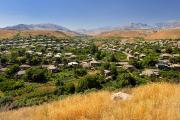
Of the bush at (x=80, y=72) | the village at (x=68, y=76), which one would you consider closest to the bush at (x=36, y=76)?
the village at (x=68, y=76)

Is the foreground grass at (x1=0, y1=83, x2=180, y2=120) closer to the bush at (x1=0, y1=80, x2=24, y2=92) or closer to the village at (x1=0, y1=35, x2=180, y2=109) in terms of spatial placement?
the village at (x1=0, y1=35, x2=180, y2=109)

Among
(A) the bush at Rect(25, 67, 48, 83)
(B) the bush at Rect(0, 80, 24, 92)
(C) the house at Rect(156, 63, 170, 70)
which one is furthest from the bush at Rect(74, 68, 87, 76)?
(C) the house at Rect(156, 63, 170, 70)

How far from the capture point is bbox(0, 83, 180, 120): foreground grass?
7.36 meters

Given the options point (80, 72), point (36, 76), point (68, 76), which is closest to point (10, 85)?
point (36, 76)

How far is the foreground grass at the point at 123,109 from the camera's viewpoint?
7.36 m

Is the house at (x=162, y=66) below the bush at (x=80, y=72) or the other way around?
the other way around

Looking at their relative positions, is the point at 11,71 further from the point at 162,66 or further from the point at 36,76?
the point at 162,66

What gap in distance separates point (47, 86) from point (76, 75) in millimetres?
7907

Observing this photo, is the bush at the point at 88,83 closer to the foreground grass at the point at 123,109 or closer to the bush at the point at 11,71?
the bush at the point at 11,71

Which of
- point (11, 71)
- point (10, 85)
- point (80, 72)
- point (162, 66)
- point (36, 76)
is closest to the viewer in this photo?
point (10, 85)

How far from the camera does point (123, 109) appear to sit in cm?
802

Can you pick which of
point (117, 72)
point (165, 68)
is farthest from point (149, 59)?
point (117, 72)

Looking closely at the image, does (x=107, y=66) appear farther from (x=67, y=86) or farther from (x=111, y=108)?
(x=111, y=108)

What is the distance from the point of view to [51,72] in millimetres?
61094
